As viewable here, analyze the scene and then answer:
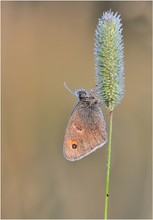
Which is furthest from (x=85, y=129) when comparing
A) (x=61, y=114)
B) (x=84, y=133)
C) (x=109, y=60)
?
(x=61, y=114)

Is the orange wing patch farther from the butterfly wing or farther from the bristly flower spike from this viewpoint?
the bristly flower spike

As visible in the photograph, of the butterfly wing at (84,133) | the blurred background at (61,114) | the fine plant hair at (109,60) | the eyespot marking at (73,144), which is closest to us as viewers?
the fine plant hair at (109,60)

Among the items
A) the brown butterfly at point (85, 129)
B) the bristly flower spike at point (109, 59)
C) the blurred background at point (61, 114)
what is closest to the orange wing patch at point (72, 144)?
the brown butterfly at point (85, 129)

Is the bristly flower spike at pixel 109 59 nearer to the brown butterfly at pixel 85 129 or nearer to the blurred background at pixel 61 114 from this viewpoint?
the brown butterfly at pixel 85 129

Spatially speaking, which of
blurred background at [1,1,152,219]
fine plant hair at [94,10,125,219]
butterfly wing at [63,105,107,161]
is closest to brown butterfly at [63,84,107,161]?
butterfly wing at [63,105,107,161]

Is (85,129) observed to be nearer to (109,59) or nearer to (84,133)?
(84,133)

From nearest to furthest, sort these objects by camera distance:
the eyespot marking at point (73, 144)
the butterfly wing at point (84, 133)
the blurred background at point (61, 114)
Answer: the butterfly wing at point (84, 133) < the eyespot marking at point (73, 144) < the blurred background at point (61, 114)
